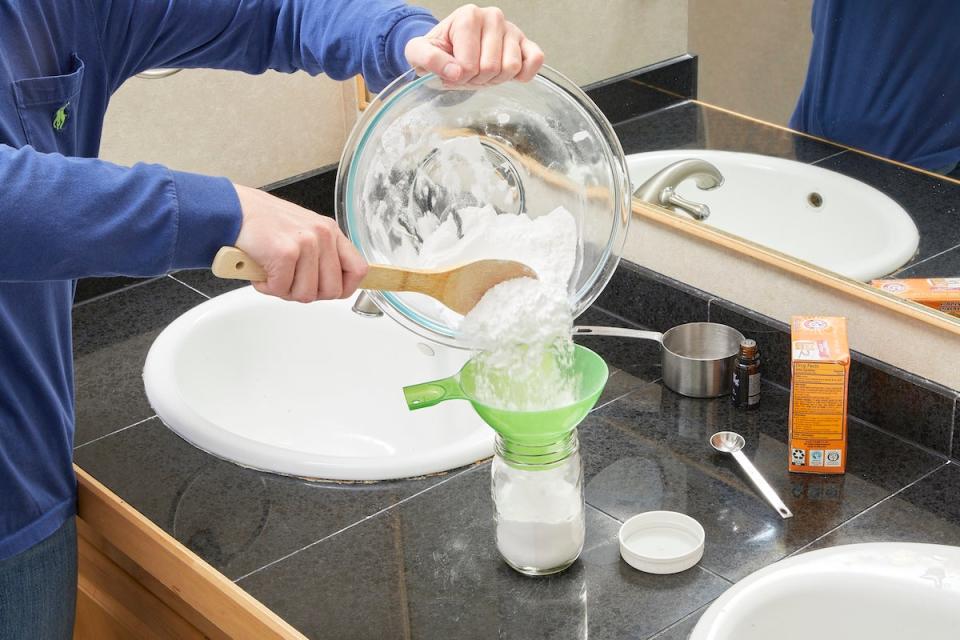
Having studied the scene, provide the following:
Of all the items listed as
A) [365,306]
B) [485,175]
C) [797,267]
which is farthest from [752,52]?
[365,306]

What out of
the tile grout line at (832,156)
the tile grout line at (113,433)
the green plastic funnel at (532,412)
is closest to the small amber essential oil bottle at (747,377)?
the tile grout line at (832,156)

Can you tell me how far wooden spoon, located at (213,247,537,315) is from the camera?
0.99 meters

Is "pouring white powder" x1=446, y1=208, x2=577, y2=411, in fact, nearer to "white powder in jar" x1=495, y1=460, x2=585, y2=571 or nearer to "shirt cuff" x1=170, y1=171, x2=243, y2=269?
"white powder in jar" x1=495, y1=460, x2=585, y2=571

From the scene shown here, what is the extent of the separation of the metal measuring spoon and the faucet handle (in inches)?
13.3

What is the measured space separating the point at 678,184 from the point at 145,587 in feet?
2.83

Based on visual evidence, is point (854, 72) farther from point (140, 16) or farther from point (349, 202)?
point (140, 16)

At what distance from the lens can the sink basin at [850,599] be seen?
1.08 meters

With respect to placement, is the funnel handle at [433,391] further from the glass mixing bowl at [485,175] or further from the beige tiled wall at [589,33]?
the beige tiled wall at [589,33]

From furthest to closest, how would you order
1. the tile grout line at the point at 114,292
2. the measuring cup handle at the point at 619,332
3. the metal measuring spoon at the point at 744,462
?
the tile grout line at the point at 114,292
the measuring cup handle at the point at 619,332
the metal measuring spoon at the point at 744,462

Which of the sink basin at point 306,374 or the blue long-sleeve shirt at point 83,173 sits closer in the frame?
the blue long-sleeve shirt at point 83,173

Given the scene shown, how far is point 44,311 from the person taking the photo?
3.89 feet

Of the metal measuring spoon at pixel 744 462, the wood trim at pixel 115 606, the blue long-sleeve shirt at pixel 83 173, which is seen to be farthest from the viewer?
the wood trim at pixel 115 606

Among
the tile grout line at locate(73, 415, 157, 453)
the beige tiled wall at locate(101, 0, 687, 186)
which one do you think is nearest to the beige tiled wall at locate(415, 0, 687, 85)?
the beige tiled wall at locate(101, 0, 687, 186)

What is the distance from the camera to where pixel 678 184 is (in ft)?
5.33
